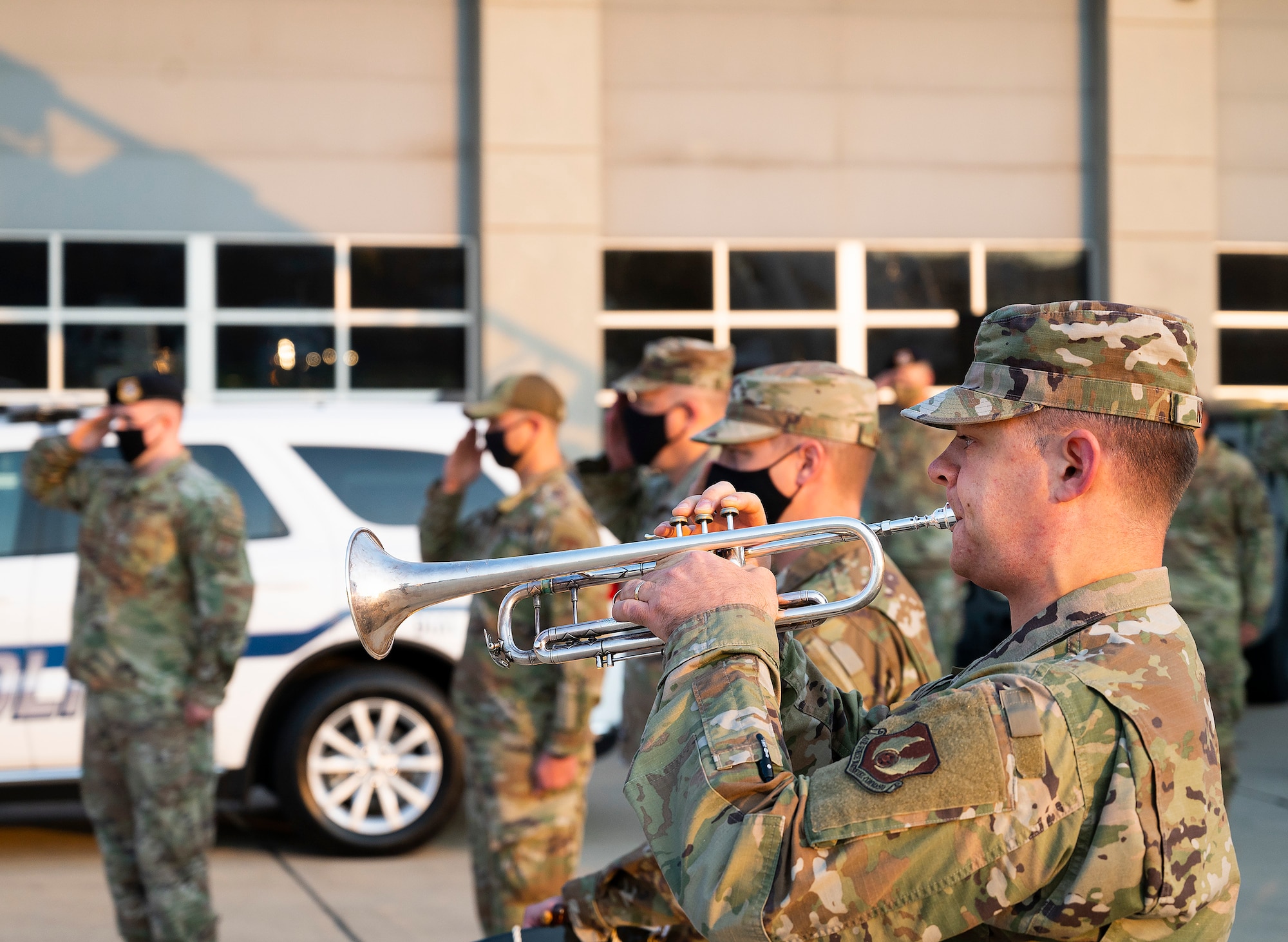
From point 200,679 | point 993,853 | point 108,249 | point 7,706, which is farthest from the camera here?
point 108,249

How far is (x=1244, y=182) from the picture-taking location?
43.8 ft

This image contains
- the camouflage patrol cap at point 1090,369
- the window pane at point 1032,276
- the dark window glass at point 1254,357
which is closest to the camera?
the camouflage patrol cap at point 1090,369

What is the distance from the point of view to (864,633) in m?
2.66

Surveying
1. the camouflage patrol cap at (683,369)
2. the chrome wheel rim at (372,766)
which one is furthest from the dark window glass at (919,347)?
the camouflage patrol cap at (683,369)

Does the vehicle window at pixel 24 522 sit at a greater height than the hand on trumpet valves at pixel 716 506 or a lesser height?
lesser

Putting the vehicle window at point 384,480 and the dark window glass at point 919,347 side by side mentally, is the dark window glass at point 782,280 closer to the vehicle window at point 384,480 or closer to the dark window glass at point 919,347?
the dark window glass at point 919,347

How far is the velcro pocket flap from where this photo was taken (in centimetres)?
158

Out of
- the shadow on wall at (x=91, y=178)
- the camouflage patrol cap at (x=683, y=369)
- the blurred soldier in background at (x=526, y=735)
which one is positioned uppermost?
the shadow on wall at (x=91, y=178)

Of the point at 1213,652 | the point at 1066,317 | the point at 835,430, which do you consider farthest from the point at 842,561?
the point at 1213,652

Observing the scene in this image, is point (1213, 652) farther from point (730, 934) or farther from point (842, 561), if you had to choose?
point (730, 934)

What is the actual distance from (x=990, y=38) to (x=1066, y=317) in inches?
480

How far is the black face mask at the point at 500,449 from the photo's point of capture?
4.93 m

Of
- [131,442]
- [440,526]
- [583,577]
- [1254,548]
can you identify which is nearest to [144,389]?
[131,442]

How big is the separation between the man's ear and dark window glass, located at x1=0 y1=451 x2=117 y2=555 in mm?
5433
